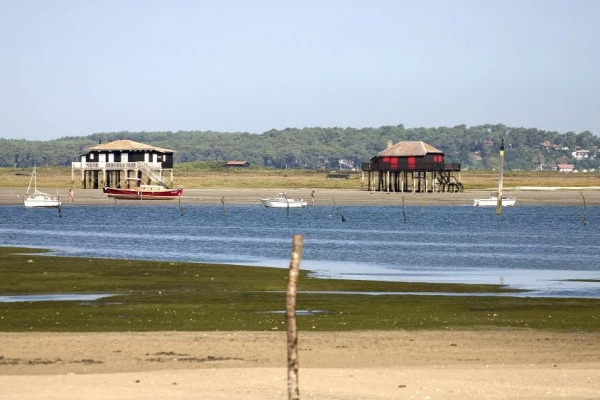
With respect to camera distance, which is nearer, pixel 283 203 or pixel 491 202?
pixel 283 203

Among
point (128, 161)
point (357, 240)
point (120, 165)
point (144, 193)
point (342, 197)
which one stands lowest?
point (342, 197)

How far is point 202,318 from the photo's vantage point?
1212 inches

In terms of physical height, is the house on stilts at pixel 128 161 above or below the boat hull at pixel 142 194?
above

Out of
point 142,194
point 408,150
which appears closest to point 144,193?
point 142,194

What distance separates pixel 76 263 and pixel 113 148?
111m

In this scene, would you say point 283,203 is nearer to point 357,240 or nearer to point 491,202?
point 491,202

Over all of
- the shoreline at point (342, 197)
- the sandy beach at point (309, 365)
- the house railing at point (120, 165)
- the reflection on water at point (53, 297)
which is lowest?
the shoreline at point (342, 197)

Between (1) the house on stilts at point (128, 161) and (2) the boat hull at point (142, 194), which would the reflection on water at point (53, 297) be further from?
(1) the house on stilts at point (128, 161)

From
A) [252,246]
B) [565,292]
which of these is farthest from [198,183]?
[565,292]

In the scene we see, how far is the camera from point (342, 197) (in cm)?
15012

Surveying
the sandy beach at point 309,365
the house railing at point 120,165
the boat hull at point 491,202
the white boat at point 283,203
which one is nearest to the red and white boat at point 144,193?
the house railing at point 120,165

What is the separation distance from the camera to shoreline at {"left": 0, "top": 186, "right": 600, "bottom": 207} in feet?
456

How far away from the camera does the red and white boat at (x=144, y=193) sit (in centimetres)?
14238

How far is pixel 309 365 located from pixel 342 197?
126625mm
